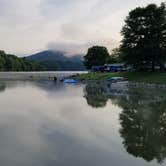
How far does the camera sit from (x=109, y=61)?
103625 millimetres

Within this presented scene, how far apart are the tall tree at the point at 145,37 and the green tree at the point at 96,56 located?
42.6 meters

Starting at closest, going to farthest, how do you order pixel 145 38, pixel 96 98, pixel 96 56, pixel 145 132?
pixel 145 132
pixel 96 98
pixel 145 38
pixel 96 56

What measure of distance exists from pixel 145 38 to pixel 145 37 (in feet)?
1.02

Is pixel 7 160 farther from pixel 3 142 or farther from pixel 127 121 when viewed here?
pixel 127 121

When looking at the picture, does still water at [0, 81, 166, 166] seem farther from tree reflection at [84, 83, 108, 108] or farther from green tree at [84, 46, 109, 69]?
green tree at [84, 46, 109, 69]

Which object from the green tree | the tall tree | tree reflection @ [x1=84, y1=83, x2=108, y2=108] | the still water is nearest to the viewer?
the still water

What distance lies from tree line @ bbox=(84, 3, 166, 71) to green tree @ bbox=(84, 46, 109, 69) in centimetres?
4237

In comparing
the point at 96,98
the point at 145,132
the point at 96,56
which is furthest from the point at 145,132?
the point at 96,56

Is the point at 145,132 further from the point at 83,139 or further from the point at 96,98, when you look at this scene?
the point at 96,98

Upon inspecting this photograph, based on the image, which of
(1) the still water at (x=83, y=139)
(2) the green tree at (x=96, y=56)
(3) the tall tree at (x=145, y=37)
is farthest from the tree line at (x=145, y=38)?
(2) the green tree at (x=96, y=56)

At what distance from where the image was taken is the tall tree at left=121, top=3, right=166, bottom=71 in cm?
5478

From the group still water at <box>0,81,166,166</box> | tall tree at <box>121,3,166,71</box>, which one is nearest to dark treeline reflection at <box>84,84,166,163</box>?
still water at <box>0,81,166,166</box>

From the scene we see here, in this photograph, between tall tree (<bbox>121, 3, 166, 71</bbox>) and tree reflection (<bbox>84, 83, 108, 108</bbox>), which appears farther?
tall tree (<bbox>121, 3, 166, 71</bbox>)

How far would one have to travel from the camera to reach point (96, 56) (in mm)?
103000
